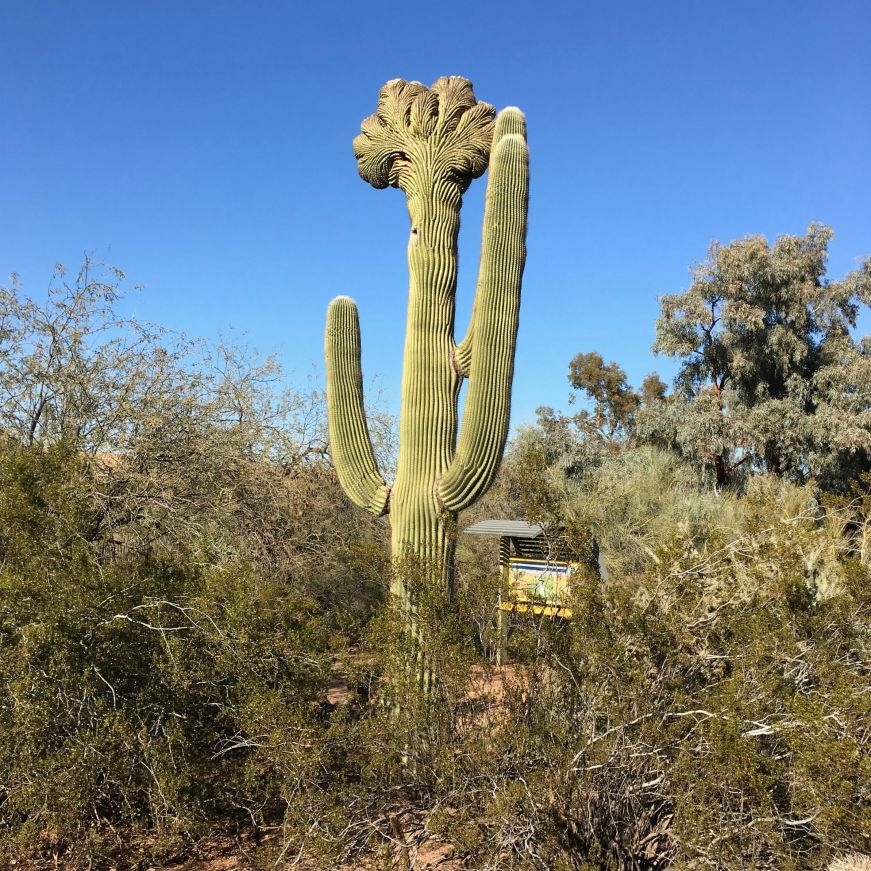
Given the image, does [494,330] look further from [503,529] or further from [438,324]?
[503,529]

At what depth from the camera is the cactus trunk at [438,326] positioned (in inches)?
182

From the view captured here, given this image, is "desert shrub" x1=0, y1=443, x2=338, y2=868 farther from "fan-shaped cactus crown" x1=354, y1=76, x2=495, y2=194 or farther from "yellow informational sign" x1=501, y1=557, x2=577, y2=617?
"fan-shaped cactus crown" x1=354, y1=76, x2=495, y2=194

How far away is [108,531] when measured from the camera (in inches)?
228

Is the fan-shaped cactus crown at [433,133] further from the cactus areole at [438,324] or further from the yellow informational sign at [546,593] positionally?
the yellow informational sign at [546,593]

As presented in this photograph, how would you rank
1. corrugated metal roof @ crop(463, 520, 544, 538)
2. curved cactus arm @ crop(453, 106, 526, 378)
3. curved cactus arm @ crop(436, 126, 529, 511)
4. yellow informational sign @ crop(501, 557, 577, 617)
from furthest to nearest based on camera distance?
corrugated metal roof @ crop(463, 520, 544, 538) < curved cactus arm @ crop(453, 106, 526, 378) < curved cactus arm @ crop(436, 126, 529, 511) < yellow informational sign @ crop(501, 557, 577, 617)

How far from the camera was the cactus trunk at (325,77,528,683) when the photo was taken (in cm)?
463

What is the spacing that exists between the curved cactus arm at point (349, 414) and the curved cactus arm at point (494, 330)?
0.62 meters

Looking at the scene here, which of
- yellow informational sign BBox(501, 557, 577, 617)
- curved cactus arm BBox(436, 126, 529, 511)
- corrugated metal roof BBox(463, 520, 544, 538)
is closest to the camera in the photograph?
yellow informational sign BBox(501, 557, 577, 617)

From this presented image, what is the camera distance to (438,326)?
201 inches

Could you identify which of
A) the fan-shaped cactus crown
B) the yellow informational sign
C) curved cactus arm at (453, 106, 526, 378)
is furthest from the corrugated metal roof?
the yellow informational sign

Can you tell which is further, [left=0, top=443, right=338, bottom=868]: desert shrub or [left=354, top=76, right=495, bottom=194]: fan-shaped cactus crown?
[left=354, top=76, right=495, bottom=194]: fan-shaped cactus crown

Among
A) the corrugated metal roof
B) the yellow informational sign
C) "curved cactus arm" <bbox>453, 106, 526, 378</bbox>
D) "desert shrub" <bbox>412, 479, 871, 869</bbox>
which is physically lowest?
"desert shrub" <bbox>412, 479, 871, 869</bbox>

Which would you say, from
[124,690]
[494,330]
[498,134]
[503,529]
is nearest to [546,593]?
[494,330]

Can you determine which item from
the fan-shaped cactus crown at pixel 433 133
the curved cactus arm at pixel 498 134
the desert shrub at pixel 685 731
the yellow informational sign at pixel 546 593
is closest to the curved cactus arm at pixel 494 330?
the curved cactus arm at pixel 498 134
